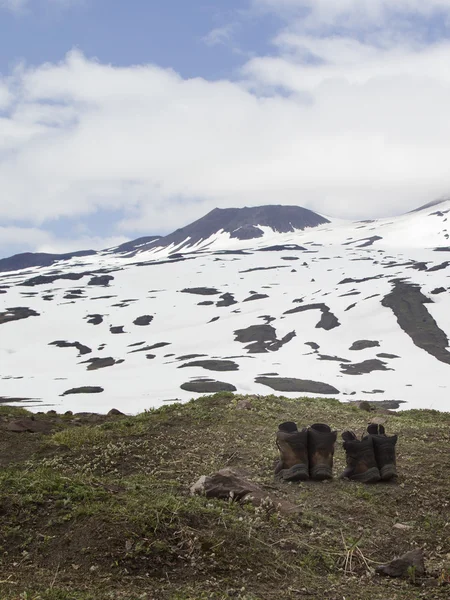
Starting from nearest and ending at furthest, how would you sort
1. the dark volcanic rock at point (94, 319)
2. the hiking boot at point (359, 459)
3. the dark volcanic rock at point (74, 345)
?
the hiking boot at point (359, 459) < the dark volcanic rock at point (74, 345) < the dark volcanic rock at point (94, 319)

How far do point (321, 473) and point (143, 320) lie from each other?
121m

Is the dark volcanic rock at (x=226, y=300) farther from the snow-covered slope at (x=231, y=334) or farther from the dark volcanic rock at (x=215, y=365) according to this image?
the dark volcanic rock at (x=215, y=365)

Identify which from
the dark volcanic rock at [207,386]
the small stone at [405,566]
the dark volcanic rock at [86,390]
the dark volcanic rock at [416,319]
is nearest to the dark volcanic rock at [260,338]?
the dark volcanic rock at [416,319]

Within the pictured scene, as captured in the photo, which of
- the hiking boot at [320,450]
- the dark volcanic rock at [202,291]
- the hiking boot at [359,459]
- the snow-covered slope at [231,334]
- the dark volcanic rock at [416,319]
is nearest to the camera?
the hiking boot at [320,450]

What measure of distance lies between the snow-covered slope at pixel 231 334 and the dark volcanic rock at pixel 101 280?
973mm

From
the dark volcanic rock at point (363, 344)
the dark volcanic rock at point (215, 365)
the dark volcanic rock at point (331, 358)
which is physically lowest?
the dark volcanic rock at point (331, 358)

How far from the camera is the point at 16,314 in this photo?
454 ft

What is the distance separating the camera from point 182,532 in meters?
6.82

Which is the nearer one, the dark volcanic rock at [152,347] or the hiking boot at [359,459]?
the hiking boot at [359,459]

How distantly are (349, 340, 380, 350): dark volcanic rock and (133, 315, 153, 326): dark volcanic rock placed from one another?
50302 mm

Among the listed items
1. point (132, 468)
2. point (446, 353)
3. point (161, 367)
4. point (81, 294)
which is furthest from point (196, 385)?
point (81, 294)

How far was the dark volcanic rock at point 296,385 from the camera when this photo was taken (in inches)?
2562

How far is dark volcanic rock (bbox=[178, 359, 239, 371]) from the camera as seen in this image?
266ft

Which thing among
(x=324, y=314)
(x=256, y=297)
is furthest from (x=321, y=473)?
(x=256, y=297)
